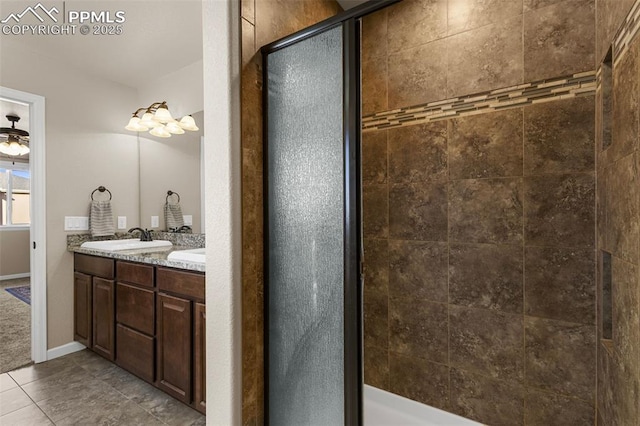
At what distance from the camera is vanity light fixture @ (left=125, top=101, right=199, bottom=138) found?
2.77 metres

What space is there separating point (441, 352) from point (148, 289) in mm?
1887

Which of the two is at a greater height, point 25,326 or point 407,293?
point 407,293

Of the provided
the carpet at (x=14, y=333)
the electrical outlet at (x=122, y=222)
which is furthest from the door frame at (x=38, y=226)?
the electrical outlet at (x=122, y=222)

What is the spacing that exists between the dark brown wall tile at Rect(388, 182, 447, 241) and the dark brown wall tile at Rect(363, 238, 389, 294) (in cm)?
12

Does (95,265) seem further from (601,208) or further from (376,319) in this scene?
(601,208)

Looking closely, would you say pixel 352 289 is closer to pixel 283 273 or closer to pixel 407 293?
pixel 283 273

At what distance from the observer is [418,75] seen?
1.97 meters

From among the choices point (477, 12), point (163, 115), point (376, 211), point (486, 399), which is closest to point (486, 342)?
point (486, 399)

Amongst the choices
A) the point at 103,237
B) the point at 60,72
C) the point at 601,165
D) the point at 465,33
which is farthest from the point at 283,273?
the point at 60,72

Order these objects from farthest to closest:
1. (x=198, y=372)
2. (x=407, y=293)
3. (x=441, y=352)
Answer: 1. (x=407, y=293)
2. (x=441, y=352)
3. (x=198, y=372)

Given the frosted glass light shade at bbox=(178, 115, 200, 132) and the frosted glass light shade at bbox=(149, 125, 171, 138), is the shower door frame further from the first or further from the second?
the frosted glass light shade at bbox=(149, 125, 171, 138)

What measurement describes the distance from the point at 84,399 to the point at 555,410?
274 centimetres

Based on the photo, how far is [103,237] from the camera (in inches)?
117

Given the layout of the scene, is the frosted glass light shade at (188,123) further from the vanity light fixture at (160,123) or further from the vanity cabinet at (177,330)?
the vanity cabinet at (177,330)
